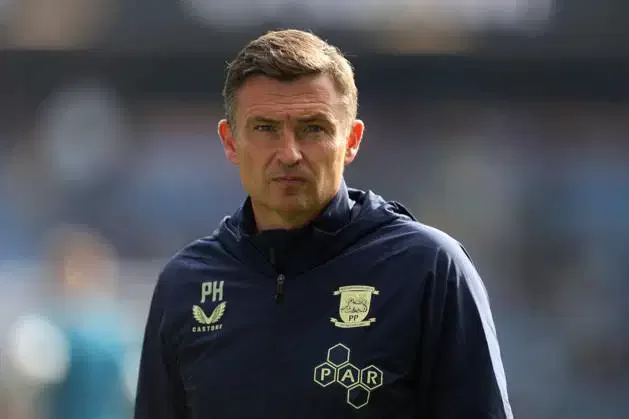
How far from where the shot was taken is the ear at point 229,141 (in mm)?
1996

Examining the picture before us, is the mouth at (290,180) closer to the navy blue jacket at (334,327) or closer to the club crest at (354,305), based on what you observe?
the navy blue jacket at (334,327)

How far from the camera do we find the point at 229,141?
2.02 metres

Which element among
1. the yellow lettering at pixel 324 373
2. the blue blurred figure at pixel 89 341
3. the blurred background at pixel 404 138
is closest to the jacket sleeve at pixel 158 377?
the yellow lettering at pixel 324 373

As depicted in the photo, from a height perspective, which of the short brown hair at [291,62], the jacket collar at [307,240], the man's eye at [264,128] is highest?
the short brown hair at [291,62]

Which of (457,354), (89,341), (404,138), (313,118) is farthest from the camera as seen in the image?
(404,138)

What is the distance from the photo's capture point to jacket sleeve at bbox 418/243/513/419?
1746 millimetres

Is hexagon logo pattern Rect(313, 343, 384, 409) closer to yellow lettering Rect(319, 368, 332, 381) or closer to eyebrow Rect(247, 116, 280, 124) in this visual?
yellow lettering Rect(319, 368, 332, 381)

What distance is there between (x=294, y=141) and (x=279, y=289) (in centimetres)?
26

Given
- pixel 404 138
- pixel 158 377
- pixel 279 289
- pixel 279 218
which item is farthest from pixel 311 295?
pixel 404 138

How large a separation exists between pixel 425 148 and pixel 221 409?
5.95 metres

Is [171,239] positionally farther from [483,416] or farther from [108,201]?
[483,416]

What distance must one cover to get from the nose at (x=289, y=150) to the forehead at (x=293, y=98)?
34mm

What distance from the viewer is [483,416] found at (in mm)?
1729

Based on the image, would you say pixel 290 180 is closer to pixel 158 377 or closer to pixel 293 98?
pixel 293 98
